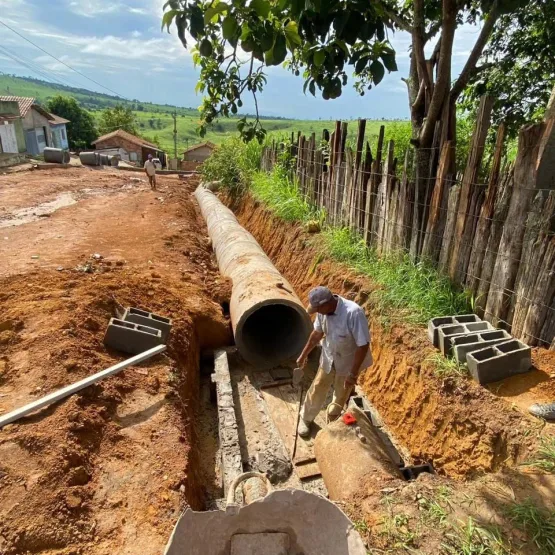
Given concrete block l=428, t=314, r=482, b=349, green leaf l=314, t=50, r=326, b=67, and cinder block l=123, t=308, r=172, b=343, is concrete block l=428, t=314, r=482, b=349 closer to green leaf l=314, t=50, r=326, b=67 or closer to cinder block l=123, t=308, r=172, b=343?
cinder block l=123, t=308, r=172, b=343

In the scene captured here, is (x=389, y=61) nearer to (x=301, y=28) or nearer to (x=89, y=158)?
(x=301, y=28)

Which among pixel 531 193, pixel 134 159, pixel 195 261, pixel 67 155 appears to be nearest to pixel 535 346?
pixel 531 193

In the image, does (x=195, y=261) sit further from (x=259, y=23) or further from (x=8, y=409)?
(x=259, y=23)

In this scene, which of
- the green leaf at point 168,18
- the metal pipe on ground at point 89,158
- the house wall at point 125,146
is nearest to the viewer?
the green leaf at point 168,18

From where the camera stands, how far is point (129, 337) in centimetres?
492

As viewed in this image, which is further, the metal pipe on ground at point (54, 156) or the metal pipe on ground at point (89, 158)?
the metal pipe on ground at point (89, 158)

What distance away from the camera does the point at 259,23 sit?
1.89 m

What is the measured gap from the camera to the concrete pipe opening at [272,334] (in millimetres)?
5954

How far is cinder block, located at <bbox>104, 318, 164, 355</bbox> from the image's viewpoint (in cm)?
488

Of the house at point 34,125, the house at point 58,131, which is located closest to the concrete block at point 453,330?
the house at point 34,125

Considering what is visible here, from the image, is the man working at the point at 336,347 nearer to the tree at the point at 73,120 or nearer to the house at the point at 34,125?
the house at the point at 34,125

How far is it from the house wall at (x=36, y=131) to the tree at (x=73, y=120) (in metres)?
10.9

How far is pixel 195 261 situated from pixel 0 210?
25.3 feet

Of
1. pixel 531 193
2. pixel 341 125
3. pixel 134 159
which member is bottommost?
pixel 134 159
